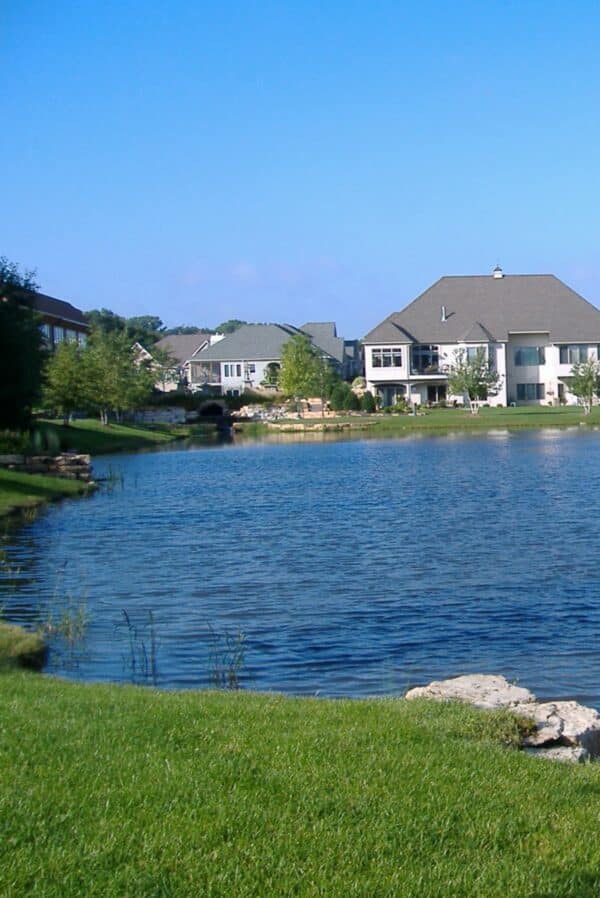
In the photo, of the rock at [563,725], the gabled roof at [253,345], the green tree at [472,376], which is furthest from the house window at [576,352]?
the rock at [563,725]

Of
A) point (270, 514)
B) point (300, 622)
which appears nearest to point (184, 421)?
point (270, 514)

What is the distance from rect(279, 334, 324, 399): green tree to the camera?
9688 cm

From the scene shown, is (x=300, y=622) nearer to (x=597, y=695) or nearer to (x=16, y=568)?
(x=597, y=695)

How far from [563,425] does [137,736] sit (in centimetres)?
6987

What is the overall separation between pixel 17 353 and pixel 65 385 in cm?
2430

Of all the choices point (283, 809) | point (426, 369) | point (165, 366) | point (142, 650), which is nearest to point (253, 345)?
point (165, 366)

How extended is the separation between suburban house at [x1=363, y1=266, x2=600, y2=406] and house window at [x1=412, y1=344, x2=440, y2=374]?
0.27ft

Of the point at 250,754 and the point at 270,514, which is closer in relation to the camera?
Answer: the point at 250,754

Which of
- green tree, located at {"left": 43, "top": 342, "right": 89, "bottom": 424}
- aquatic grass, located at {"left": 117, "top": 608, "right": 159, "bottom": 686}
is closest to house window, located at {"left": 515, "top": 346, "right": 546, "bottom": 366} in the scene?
green tree, located at {"left": 43, "top": 342, "right": 89, "bottom": 424}

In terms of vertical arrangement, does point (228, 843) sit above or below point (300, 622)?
above

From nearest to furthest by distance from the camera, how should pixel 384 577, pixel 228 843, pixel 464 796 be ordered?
pixel 228 843
pixel 464 796
pixel 384 577

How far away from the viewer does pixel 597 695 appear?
43.5 ft

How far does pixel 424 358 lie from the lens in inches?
3784

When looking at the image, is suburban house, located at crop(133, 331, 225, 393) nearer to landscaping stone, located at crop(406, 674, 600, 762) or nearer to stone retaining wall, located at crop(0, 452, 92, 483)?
stone retaining wall, located at crop(0, 452, 92, 483)
